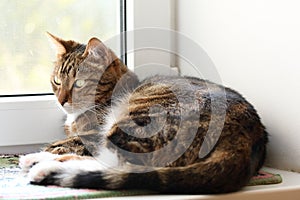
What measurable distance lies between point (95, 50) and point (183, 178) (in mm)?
514

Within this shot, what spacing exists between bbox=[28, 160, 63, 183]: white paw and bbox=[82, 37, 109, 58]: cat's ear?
376mm

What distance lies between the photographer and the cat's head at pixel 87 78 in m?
1.45

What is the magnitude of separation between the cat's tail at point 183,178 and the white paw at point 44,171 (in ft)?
0.12

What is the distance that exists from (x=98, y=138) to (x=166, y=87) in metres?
0.21

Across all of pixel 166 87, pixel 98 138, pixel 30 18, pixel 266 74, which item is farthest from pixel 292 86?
pixel 30 18

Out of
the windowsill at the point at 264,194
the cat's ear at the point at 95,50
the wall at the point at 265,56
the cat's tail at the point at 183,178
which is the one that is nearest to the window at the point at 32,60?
the cat's ear at the point at 95,50

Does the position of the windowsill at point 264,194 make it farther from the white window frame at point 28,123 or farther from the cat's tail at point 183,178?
the white window frame at point 28,123

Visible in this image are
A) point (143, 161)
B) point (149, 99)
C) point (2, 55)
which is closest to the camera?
point (143, 161)

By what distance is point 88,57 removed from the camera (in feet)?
4.78

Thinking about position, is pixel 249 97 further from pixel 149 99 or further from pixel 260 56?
pixel 149 99

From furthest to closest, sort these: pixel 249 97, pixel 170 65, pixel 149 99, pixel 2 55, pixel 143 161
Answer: pixel 170 65 → pixel 2 55 → pixel 249 97 → pixel 149 99 → pixel 143 161

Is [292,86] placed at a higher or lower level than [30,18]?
lower

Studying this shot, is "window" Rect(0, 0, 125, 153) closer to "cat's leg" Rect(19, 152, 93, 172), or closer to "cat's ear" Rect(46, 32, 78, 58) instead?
"cat's ear" Rect(46, 32, 78, 58)

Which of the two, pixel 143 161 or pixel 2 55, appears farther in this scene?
pixel 2 55
